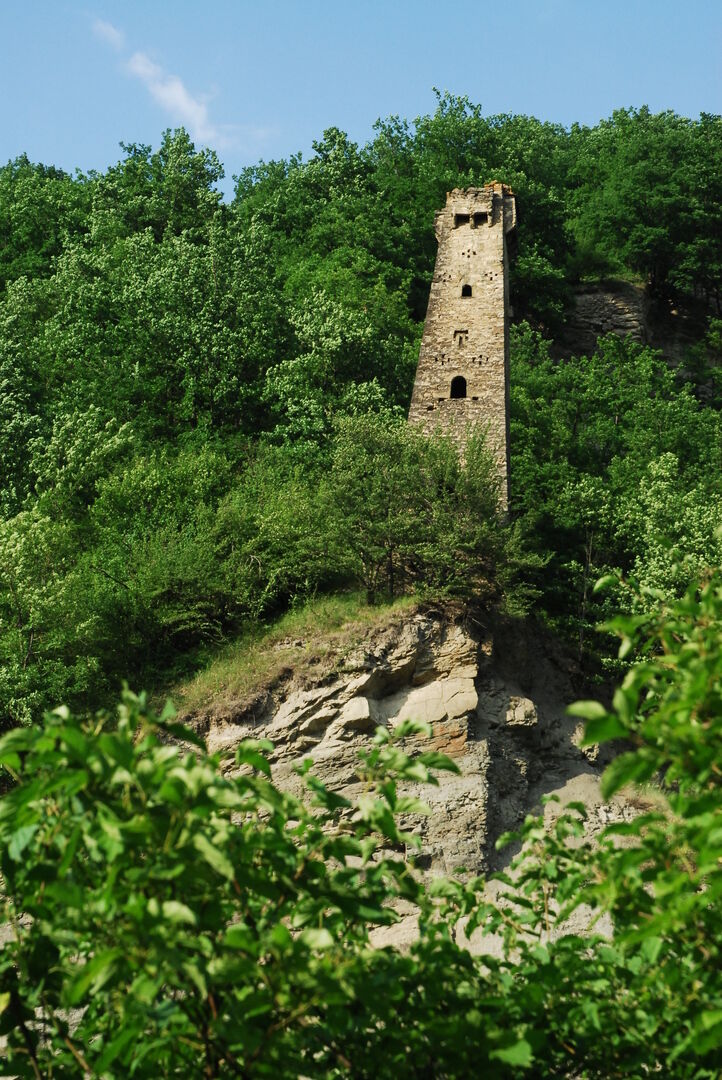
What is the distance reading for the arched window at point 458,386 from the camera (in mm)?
25062

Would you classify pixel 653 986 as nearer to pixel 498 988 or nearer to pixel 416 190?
pixel 498 988

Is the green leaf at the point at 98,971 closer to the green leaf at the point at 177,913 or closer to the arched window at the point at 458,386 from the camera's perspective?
the green leaf at the point at 177,913

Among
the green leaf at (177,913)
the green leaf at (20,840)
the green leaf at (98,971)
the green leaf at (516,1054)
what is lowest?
the green leaf at (516,1054)

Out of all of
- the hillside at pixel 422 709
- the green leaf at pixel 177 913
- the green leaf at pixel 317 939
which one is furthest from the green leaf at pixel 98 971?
the hillside at pixel 422 709

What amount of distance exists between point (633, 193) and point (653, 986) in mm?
38798

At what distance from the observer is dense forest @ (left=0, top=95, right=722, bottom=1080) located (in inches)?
196

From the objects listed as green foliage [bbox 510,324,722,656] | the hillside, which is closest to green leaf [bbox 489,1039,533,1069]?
the hillside

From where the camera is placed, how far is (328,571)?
2155 centimetres

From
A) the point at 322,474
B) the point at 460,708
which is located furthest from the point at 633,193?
the point at 460,708

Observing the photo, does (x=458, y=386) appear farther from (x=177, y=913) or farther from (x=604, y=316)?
(x=177, y=913)

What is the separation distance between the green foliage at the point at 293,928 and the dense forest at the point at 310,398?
1569mm

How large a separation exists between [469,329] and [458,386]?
60.8 inches

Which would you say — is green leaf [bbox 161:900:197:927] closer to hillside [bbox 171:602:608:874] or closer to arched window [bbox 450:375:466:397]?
hillside [bbox 171:602:608:874]

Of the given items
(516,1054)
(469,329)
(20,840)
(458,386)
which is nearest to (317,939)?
(516,1054)
